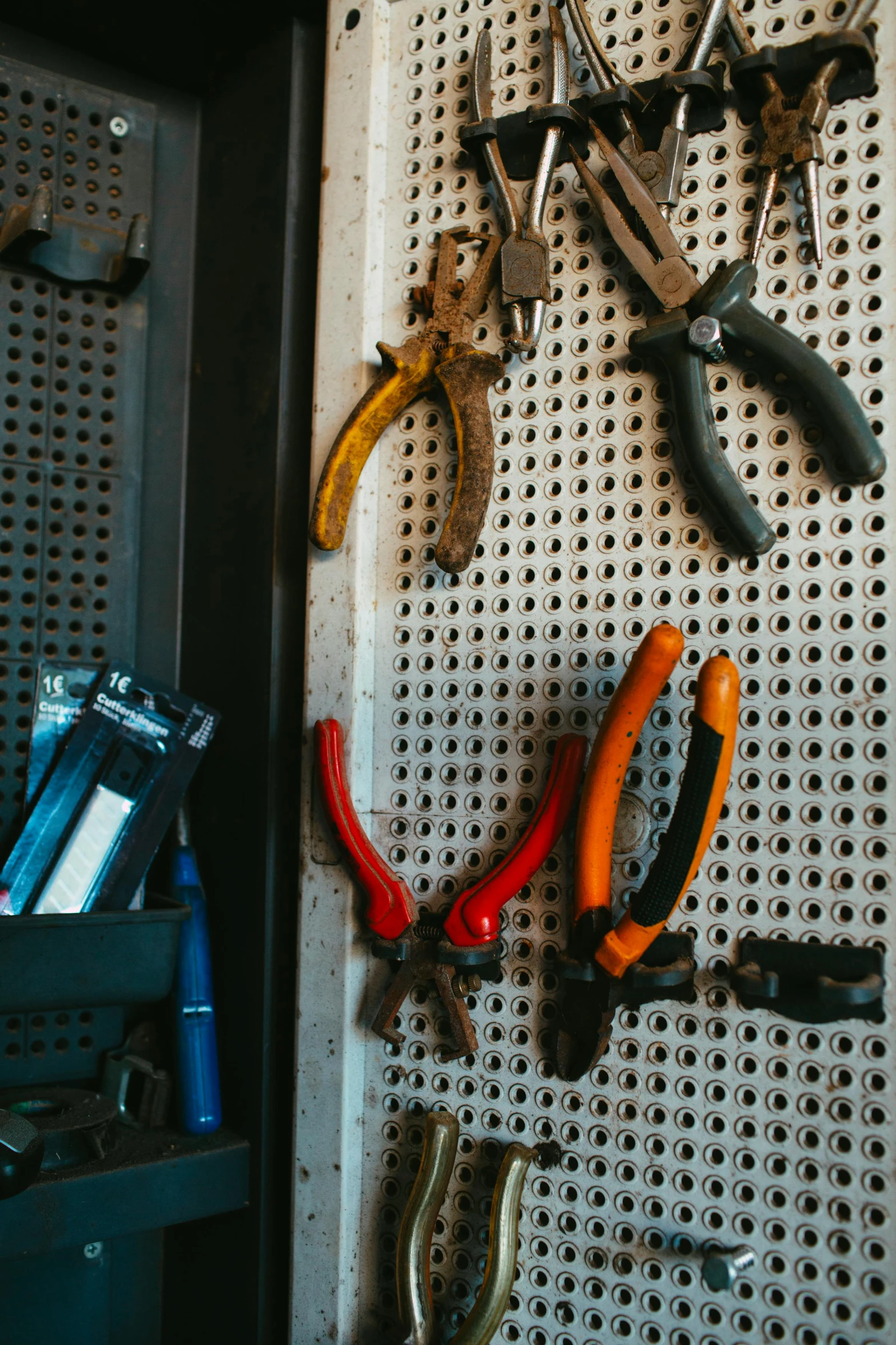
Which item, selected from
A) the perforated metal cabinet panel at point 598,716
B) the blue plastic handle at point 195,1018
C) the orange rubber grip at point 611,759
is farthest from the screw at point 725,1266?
the blue plastic handle at point 195,1018

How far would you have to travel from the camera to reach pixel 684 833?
720mm

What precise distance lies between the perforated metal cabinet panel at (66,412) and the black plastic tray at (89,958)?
167 millimetres

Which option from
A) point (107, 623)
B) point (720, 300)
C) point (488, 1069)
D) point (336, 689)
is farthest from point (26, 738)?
point (720, 300)

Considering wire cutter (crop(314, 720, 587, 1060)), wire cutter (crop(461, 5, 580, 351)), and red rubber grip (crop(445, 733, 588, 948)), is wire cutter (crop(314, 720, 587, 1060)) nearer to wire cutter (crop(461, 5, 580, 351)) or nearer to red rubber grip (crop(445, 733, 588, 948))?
red rubber grip (crop(445, 733, 588, 948))

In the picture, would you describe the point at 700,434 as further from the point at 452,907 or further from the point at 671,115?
the point at 452,907

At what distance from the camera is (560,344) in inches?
36.0

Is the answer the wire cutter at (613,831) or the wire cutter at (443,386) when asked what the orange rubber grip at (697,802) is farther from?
the wire cutter at (443,386)

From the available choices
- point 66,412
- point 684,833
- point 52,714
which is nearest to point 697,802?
point 684,833

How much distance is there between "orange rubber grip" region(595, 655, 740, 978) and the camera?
706 millimetres

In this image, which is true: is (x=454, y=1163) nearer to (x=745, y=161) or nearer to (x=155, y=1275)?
(x=155, y=1275)

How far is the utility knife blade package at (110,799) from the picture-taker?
0.97 m

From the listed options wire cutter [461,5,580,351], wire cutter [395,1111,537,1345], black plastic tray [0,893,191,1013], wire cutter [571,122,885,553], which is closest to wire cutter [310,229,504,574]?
wire cutter [461,5,580,351]

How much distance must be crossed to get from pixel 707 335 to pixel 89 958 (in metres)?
0.77

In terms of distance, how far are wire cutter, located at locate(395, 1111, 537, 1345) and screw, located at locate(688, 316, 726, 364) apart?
69cm
